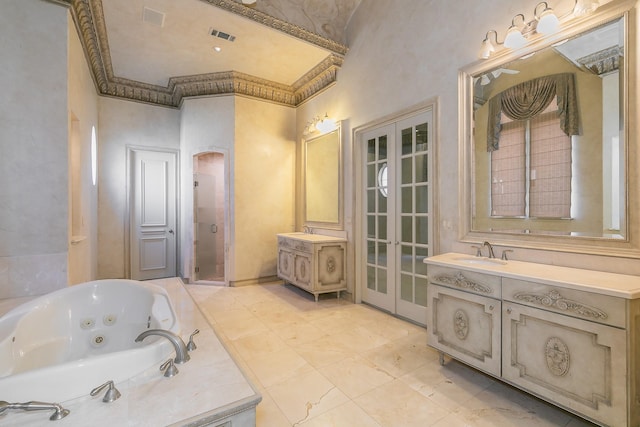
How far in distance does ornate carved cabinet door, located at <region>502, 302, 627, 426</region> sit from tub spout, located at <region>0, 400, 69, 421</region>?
7.34ft

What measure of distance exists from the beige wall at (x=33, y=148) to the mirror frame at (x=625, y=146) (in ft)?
11.2

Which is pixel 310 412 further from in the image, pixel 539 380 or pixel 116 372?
pixel 539 380

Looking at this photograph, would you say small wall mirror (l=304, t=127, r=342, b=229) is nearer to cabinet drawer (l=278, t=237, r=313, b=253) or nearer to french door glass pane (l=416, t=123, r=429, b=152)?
cabinet drawer (l=278, t=237, r=313, b=253)

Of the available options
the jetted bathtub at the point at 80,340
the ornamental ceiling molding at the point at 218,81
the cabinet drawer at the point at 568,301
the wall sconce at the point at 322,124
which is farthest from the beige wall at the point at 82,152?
the cabinet drawer at the point at 568,301

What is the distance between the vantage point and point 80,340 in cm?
219

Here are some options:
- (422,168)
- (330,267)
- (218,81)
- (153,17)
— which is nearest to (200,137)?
(218,81)

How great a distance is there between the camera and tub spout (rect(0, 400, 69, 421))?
1.04m

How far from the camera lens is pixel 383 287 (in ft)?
11.8

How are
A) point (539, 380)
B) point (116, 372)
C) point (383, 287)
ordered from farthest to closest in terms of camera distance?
point (383, 287) < point (539, 380) < point (116, 372)

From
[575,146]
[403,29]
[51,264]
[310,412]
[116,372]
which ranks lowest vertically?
[310,412]

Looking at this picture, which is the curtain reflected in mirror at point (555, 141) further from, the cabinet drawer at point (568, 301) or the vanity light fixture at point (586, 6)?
the cabinet drawer at point (568, 301)

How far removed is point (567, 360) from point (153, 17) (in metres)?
4.59

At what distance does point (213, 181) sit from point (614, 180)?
5.28 metres

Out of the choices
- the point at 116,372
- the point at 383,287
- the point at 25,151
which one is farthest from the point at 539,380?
the point at 25,151
